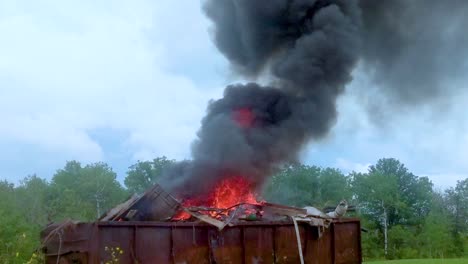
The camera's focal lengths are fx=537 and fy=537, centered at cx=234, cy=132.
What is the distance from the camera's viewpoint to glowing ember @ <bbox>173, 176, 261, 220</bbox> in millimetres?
13141

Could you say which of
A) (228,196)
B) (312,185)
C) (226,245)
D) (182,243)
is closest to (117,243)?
(182,243)

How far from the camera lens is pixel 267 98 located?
628 inches

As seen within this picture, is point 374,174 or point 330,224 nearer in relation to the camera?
point 330,224

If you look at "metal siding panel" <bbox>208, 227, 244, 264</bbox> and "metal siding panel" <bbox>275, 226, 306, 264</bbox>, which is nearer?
"metal siding panel" <bbox>208, 227, 244, 264</bbox>

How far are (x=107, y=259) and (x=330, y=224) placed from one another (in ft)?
17.2

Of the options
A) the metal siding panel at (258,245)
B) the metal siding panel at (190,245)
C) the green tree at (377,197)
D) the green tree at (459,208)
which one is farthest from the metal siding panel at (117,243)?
the green tree at (459,208)

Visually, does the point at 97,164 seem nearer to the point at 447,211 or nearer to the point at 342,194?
the point at 342,194

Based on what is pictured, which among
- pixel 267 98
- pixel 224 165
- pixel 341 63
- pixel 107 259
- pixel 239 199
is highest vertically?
pixel 341 63

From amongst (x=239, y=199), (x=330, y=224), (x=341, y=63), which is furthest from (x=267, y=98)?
(x=330, y=224)

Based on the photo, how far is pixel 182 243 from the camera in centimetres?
1026

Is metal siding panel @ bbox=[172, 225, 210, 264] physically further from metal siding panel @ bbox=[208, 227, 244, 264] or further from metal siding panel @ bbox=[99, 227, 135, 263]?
metal siding panel @ bbox=[99, 227, 135, 263]

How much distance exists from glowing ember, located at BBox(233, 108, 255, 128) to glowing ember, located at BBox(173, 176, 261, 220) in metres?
1.97

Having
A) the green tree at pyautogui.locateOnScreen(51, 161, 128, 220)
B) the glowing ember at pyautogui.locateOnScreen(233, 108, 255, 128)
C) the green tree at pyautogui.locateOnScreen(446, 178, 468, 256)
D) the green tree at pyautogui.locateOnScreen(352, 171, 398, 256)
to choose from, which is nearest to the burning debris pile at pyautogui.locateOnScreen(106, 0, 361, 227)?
the glowing ember at pyautogui.locateOnScreen(233, 108, 255, 128)

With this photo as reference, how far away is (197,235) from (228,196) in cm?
345
